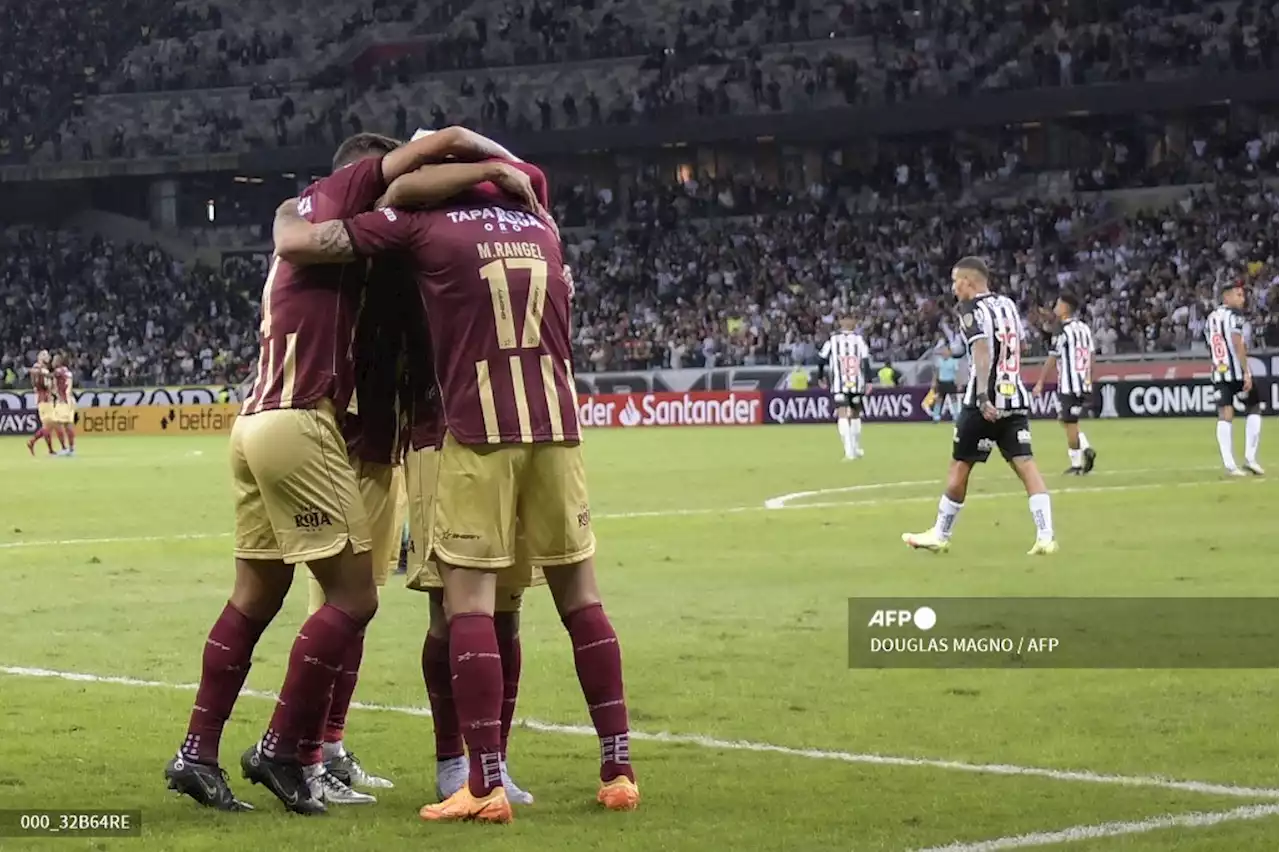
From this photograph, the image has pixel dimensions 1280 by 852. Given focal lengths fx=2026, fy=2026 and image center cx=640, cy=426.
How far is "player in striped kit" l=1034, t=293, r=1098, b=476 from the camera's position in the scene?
26344 mm

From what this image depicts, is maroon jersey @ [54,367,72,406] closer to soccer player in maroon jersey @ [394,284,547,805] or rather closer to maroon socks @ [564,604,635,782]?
soccer player in maroon jersey @ [394,284,547,805]

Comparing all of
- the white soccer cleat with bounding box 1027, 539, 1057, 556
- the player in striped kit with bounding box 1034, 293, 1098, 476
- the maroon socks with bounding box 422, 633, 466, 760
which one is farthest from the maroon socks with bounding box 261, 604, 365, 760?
the player in striped kit with bounding box 1034, 293, 1098, 476

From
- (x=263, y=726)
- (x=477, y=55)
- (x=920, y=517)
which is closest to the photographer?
(x=263, y=726)

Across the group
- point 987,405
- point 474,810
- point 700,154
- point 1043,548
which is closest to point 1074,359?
point 1043,548

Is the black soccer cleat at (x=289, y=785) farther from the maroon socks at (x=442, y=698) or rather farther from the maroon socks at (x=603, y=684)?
the maroon socks at (x=603, y=684)

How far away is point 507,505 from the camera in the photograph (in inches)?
271

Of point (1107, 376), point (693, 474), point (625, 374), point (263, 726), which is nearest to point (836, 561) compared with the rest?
point (263, 726)

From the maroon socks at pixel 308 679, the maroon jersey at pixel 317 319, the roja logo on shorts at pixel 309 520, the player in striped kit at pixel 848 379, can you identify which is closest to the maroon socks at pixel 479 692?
the maroon socks at pixel 308 679

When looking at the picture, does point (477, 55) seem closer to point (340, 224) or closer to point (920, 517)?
point (920, 517)

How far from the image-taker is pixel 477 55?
67.8 meters

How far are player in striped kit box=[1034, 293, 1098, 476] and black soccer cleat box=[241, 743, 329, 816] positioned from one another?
794 inches

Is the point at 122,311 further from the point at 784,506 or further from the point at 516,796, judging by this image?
the point at 516,796

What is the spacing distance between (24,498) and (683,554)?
40.5 ft

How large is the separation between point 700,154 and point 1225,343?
4076 cm
